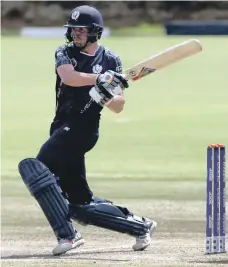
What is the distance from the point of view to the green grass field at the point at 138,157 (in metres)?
6.59

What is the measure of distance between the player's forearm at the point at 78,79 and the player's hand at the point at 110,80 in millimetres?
47

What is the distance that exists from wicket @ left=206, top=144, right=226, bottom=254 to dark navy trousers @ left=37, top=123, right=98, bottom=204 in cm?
80

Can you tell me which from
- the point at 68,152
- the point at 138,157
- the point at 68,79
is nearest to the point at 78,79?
the point at 68,79

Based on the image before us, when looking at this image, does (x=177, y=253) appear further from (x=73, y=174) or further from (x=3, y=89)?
(x=3, y=89)

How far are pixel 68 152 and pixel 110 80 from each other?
1.82ft

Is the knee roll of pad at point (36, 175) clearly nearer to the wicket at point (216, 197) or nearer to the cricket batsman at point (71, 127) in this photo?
the cricket batsman at point (71, 127)

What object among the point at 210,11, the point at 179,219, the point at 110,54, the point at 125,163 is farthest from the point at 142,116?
the point at 210,11

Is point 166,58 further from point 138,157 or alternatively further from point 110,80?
point 138,157

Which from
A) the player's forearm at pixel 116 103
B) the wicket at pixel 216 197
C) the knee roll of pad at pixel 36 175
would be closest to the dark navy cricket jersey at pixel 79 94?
the player's forearm at pixel 116 103

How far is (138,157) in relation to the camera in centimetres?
1148

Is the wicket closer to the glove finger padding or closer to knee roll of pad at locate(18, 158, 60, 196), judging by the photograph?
the glove finger padding

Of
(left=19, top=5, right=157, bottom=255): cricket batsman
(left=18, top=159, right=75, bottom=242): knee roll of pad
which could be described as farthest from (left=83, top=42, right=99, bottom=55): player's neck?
(left=18, top=159, right=75, bottom=242): knee roll of pad

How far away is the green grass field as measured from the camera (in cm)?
659

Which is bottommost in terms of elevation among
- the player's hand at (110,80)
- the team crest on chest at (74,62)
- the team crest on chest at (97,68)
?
the player's hand at (110,80)
